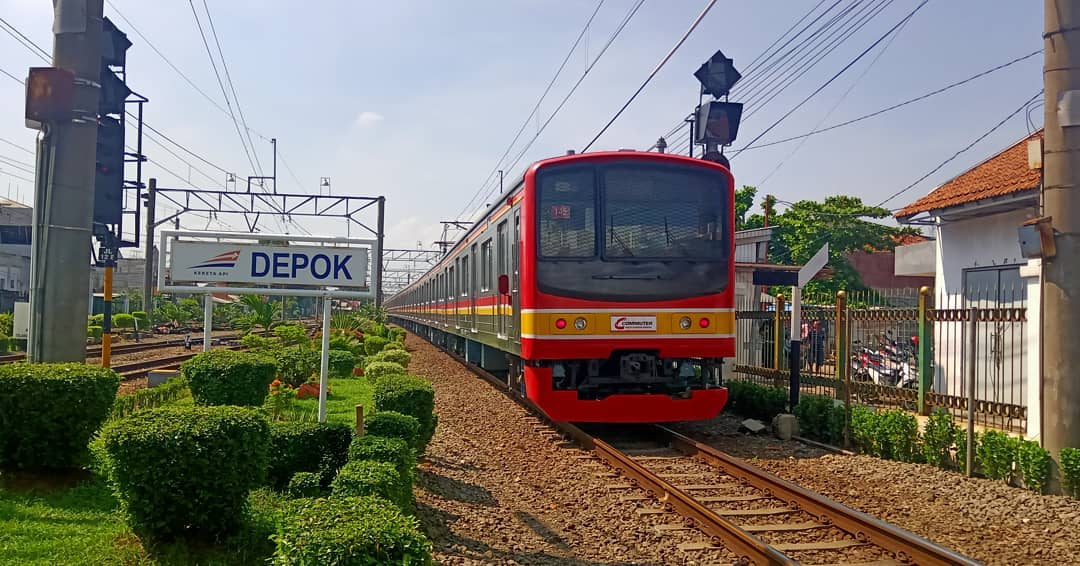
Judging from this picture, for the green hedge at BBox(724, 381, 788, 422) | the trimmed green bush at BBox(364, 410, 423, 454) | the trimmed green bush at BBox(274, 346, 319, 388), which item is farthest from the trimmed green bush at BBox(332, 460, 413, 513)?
the trimmed green bush at BBox(274, 346, 319, 388)

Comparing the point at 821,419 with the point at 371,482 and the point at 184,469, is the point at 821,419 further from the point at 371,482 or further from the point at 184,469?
the point at 184,469

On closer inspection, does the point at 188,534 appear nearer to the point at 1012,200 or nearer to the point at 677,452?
the point at 677,452

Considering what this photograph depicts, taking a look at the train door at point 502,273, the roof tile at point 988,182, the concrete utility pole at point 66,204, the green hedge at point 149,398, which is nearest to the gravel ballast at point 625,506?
the train door at point 502,273

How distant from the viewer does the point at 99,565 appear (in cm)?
414

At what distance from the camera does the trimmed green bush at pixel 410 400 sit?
24.1 ft

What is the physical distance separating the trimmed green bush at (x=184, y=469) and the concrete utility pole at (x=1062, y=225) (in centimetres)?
626

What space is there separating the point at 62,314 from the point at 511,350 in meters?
4.74

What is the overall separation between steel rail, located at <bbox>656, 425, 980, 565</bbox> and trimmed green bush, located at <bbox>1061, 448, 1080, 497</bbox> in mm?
1909

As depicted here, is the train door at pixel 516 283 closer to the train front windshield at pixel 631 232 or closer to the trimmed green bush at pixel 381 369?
the train front windshield at pixel 631 232

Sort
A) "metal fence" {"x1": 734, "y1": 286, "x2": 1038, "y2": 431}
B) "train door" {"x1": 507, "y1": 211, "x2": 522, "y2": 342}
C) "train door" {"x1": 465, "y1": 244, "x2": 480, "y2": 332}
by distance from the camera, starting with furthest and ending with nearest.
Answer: "train door" {"x1": 465, "y1": 244, "x2": 480, "y2": 332}
"train door" {"x1": 507, "y1": 211, "x2": 522, "y2": 342}
"metal fence" {"x1": 734, "y1": 286, "x2": 1038, "y2": 431}

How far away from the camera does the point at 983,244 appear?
40.2 feet

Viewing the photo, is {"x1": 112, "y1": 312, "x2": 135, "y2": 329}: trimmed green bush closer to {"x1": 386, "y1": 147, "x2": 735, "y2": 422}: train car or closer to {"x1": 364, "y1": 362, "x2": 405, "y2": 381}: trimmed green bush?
{"x1": 364, "y1": 362, "x2": 405, "y2": 381}: trimmed green bush

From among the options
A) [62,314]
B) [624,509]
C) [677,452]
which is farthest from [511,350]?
[62,314]

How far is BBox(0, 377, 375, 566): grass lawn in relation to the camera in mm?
4285
